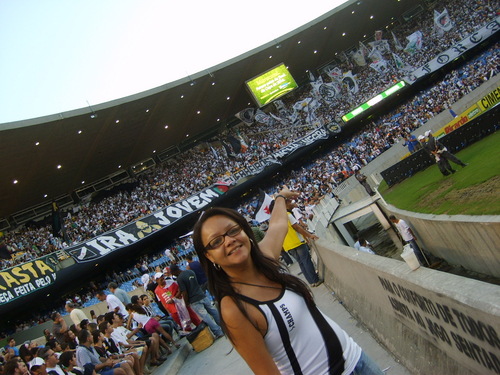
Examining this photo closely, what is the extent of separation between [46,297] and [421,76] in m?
42.1

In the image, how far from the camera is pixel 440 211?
11492 millimetres

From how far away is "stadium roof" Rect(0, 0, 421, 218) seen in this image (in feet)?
91.6

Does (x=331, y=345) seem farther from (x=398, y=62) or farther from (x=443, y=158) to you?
(x=398, y=62)

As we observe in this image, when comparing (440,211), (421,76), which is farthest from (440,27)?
(440,211)

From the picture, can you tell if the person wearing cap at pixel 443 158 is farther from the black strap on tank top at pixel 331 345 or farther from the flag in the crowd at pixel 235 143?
the flag in the crowd at pixel 235 143

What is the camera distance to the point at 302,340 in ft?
6.03

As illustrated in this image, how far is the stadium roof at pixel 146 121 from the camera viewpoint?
91.6 feet

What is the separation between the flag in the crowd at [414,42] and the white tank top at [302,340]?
170ft

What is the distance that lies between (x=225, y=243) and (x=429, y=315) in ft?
6.32

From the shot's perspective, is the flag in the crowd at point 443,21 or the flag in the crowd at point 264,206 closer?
the flag in the crowd at point 264,206

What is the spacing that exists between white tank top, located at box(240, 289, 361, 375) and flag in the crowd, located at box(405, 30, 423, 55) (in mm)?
51670

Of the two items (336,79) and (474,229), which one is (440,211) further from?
(336,79)

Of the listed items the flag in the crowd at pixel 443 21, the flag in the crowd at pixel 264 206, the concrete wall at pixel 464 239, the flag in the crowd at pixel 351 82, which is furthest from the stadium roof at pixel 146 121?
the concrete wall at pixel 464 239

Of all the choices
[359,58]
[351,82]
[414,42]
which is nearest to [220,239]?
[351,82]
